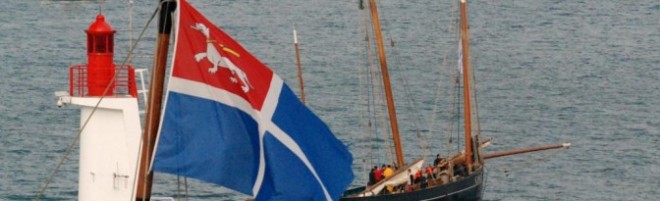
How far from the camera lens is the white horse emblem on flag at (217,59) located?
28875 millimetres

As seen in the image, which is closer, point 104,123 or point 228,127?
point 228,127

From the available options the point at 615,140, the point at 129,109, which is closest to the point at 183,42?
the point at 129,109

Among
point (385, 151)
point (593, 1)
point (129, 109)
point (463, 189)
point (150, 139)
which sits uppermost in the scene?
point (150, 139)

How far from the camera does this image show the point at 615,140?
99188 mm

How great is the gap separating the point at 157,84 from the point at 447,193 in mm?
38104

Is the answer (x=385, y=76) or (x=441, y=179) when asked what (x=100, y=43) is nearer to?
(x=441, y=179)

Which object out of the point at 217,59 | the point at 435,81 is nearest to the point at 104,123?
the point at 217,59

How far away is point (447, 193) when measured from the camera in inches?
2613

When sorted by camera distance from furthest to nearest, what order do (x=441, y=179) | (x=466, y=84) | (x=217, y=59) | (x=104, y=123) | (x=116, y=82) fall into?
(x=466, y=84), (x=441, y=179), (x=116, y=82), (x=104, y=123), (x=217, y=59)

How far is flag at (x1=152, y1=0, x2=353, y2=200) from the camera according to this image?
94.4 feet

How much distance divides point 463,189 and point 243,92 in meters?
38.9

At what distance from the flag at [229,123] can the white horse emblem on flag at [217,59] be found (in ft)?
0.05

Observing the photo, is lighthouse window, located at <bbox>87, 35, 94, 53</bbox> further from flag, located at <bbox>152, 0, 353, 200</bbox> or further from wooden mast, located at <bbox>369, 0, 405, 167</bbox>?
wooden mast, located at <bbox>369, 0, 405, 167</bbox>

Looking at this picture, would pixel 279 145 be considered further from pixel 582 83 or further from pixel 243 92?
pixel 582 83
